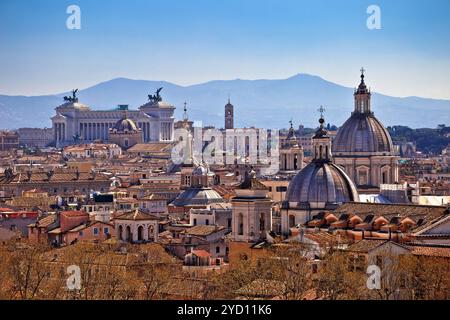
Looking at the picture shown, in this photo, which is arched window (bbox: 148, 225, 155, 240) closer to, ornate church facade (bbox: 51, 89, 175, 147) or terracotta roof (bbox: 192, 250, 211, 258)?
terracotta roof (bbox: 192, 250, 211, 258)

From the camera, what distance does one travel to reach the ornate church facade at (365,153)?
62000 mm

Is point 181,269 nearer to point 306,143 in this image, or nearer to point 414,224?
point 414,224

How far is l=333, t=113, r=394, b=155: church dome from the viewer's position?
204 ft

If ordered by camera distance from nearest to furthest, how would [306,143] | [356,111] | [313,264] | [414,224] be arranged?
[313,264]
[414,224]
[356,111]
[306,143]

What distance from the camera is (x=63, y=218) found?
52000 millimetres

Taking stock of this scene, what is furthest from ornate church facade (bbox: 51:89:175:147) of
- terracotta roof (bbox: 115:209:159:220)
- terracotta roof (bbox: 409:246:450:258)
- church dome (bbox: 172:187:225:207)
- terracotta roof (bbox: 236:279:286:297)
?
terracotta roof (bbox: 236:279:286:297)

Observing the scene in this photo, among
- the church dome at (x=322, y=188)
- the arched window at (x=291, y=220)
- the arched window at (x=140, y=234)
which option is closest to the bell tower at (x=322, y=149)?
the church dome at (x=322, y=188)

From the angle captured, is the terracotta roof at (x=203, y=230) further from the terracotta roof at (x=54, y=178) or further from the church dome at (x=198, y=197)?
the terracotta roof at (x=54, y=178)

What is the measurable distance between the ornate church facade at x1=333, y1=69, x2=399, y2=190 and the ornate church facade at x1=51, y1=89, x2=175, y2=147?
107074 millimetres

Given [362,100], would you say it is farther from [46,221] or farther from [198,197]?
[46,221]

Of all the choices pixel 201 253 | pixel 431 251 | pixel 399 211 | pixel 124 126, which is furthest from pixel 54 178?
pixel 124 126
